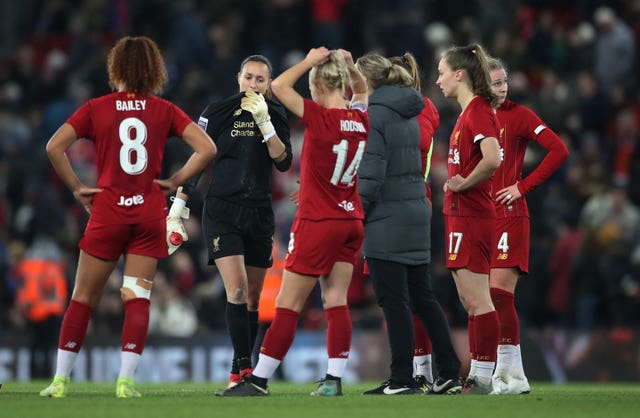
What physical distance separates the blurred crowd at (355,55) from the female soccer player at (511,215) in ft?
19.9

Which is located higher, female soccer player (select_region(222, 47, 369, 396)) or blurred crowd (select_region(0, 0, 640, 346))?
blurred crowd (select_region(0, 0, 640, 346))

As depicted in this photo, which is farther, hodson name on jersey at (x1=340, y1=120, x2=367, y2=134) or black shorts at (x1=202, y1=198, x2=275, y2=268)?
black shorts at (x1=202, y1=198, x2=275, y2=268)

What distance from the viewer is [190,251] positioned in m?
18.4

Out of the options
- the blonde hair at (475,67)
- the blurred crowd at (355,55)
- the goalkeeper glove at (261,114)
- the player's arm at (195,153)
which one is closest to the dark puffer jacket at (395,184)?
the blonde hair at (475,67)

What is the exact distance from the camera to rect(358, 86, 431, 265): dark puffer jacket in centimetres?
993

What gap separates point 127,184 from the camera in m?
8.94

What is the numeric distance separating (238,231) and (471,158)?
5.79 ft

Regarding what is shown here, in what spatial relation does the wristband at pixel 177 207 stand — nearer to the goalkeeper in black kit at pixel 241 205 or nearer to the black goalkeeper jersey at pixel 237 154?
the goalkeeper in black kit at pixel 241 205

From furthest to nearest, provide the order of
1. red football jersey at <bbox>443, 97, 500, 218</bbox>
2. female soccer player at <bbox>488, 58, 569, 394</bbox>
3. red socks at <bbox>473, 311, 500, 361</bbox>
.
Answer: female soccer player at <bbox>488, 58, 569, 394</bbox> < red football jersey at <bbox>443, 97, 500, 218</bbox> < red socks at <bbox>473, 311, 500, 361</bbox>

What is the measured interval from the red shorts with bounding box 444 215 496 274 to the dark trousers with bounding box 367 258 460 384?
36 centimetres

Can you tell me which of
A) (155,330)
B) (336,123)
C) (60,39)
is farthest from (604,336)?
(60,39)

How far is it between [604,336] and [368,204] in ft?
22.6

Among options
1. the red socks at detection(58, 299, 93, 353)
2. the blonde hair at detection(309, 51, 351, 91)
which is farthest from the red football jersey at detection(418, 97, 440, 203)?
the red socks at detection(58, 299, 93, 353)

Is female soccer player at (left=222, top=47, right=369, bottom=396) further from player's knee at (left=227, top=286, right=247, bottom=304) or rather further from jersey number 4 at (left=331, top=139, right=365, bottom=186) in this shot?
player's knee at (left=227, top=286, right=247, bottom=304)
